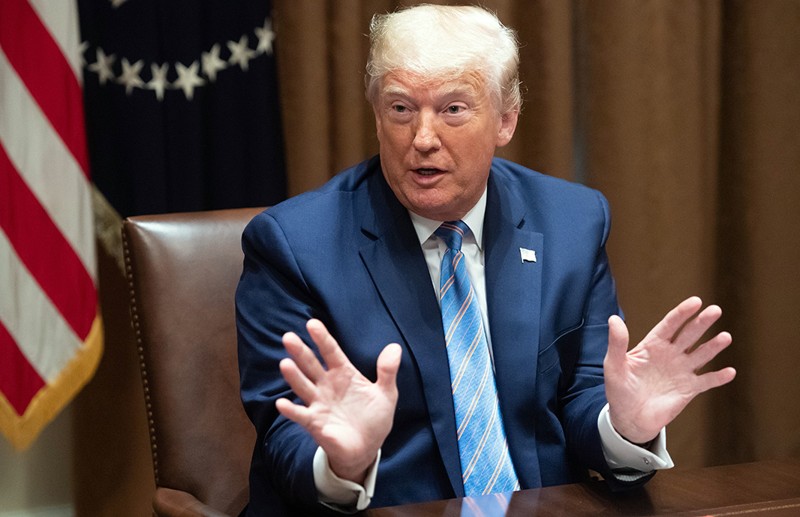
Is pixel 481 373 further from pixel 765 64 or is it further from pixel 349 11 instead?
pixel 765 64

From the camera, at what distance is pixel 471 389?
2.04m

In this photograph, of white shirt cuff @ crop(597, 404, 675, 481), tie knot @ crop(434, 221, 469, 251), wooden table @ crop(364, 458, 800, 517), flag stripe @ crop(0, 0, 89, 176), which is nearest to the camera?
wooden table @ crop(364, 458, 800, 517)

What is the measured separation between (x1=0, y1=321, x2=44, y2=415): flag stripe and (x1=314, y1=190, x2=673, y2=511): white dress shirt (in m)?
1.34

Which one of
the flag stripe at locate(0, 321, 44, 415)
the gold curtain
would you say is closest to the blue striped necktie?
the gold curtain

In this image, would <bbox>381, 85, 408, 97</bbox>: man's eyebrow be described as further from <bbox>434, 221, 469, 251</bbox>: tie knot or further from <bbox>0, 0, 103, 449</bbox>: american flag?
<bbox>0, 0, 103, 449</bbox>: american flag

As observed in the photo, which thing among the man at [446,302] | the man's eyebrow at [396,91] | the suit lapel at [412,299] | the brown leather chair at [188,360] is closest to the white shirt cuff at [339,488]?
the man at [446,302]

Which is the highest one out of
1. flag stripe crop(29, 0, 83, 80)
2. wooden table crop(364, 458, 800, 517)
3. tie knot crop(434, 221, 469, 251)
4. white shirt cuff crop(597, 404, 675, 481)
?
flag stripe crop(29, 0, 83, 80)

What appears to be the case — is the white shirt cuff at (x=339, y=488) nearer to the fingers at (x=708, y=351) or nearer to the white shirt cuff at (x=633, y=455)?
the white shirt cuff at (x=633, y=455)

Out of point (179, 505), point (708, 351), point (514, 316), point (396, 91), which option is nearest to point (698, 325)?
point (708, 351)

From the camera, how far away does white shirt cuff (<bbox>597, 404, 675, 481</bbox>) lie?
1827mm

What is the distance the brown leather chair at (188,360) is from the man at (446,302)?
222mm

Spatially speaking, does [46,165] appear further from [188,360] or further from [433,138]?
[433,138]

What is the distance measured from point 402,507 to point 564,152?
201cm

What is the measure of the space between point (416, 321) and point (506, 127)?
21.4 inches
